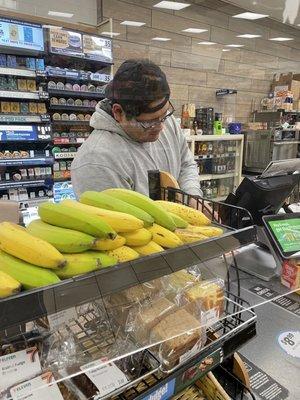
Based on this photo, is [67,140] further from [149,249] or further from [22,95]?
[149,249]

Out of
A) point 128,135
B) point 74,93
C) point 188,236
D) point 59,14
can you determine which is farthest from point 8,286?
point 59,14

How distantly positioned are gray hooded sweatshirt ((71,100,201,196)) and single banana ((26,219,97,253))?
74 cm

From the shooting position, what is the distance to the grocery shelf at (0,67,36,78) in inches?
112

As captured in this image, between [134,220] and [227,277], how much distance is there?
14.6 inches

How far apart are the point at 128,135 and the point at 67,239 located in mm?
1016

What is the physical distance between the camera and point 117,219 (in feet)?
2.06

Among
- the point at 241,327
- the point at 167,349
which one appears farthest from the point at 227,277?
the point at 167,349

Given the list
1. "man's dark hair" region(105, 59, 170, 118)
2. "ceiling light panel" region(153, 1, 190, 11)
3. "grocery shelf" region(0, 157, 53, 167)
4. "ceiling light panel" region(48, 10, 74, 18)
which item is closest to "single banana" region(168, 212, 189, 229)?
"man's dark hair" region(105, 59, 170, 118)

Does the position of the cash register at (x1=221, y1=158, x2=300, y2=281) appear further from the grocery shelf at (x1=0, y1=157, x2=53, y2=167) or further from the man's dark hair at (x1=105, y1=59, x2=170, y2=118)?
the grocery shelf at (x1=0, y1=157, x2=53, y2=167)

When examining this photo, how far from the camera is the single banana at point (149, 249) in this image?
25.4 inches

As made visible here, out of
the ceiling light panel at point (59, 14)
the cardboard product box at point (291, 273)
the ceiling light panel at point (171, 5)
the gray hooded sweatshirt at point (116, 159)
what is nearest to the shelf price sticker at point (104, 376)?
the cardboard product box at point (291, 273)

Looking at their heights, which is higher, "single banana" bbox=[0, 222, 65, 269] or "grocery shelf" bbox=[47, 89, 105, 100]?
"grocery shelf" bbox=[47, 89, 105, 100]

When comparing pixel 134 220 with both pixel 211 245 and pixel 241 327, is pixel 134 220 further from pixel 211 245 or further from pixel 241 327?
pixel 241 327

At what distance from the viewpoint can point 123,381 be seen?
557mm
